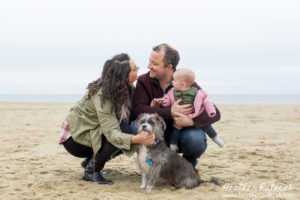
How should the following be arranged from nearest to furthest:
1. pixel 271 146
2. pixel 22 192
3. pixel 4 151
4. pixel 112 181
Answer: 1. pixel 22 192
2. pixel 112 181
3. pixel 4 151
4. pixel 271 146

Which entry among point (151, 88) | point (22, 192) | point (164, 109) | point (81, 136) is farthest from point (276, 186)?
point (22, 192)

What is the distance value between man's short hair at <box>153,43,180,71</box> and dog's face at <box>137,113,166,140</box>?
1110 millimetres

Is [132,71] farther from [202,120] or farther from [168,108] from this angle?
[202,120]

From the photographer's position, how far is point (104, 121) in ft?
15.6

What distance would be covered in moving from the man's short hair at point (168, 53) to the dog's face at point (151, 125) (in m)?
1.11

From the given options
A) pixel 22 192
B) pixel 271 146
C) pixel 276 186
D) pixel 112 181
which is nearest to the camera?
pixel 22 192

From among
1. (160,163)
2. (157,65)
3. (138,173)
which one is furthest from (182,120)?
(138,173)

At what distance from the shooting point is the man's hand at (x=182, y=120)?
5.04 metres

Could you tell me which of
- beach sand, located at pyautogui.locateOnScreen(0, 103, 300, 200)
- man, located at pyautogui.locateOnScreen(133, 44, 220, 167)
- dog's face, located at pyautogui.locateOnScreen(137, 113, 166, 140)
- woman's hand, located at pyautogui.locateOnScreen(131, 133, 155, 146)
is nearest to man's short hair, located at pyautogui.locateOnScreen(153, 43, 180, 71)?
man, located at pyautogui.locateOnScreen(133, 44, 220, 167)

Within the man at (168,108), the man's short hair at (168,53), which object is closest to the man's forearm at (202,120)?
the man at (168,108)

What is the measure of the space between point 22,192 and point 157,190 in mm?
1840

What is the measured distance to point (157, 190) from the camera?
4766 millimetres

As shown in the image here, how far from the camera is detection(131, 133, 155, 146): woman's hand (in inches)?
180

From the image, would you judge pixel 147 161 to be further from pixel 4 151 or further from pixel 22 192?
pixel 4 151
